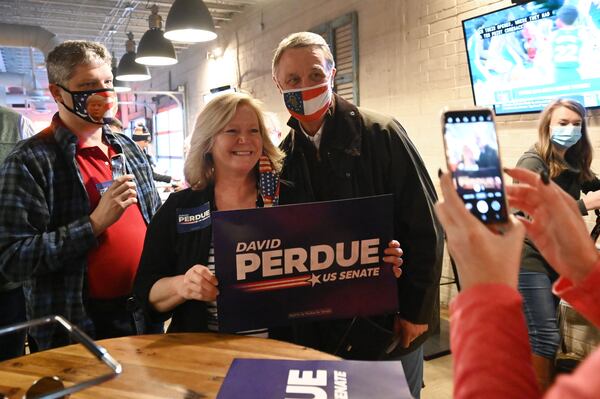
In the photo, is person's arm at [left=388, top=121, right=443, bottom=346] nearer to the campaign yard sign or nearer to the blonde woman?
the campaign yard sign

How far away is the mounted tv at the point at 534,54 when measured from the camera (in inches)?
121

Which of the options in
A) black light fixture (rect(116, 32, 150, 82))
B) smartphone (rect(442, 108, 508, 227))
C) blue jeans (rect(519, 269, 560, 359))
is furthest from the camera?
black light fixture (rect(116, 32, 150, 82))

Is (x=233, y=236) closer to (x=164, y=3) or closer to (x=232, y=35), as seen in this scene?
(x=164, y=3)

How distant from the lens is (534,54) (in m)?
3.40

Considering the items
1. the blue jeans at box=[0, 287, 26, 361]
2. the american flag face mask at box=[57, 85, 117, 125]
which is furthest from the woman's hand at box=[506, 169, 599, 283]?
the blue jeans at box=[0, 287, 26, 361]

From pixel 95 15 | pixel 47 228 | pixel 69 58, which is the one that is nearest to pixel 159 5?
pixel 95 15

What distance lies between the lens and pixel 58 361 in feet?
4.27

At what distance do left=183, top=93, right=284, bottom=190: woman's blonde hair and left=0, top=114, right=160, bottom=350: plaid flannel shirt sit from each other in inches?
17.3

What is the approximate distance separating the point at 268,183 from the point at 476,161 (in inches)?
39.4

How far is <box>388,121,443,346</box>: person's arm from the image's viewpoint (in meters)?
1.69

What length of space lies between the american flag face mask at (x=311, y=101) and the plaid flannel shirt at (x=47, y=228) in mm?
875

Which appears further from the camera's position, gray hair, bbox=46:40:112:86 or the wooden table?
gray hair, bbox=46:40:112:86

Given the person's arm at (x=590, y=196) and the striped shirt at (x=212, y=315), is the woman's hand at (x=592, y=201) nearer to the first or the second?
the person's arm at (x=590, y=196)

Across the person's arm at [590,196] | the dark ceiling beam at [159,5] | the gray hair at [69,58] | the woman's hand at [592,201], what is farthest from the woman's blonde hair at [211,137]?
the dark ceiling beam at [159,5]
